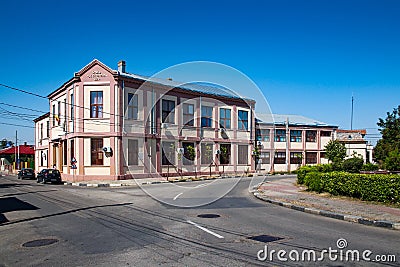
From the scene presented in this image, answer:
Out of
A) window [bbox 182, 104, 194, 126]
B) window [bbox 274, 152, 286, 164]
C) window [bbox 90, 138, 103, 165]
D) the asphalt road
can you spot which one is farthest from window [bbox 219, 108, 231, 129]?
window [bbox 274, 152, 286, 164]

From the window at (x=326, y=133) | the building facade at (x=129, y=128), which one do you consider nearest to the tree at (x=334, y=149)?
the window at (x=326, y=133)

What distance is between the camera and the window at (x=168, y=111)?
34625 mm

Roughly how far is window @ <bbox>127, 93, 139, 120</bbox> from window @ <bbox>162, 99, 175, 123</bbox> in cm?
294

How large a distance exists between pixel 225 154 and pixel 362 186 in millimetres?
24946

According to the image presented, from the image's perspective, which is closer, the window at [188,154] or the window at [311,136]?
the window at [188,154]

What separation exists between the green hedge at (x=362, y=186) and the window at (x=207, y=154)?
21.4 metres

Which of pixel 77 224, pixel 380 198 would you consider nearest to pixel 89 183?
pixel 77 224

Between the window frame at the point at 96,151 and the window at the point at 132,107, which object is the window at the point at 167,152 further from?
the window frame at the point at 96,151

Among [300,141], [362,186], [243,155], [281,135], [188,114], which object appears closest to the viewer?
[362,186]

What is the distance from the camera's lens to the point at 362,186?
1454cm

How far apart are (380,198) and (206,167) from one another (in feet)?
83.0

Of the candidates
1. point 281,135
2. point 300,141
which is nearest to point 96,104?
point 281,135

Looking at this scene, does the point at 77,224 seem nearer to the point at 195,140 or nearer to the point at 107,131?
the point at 107,131

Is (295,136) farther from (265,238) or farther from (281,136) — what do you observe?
(265,238)
